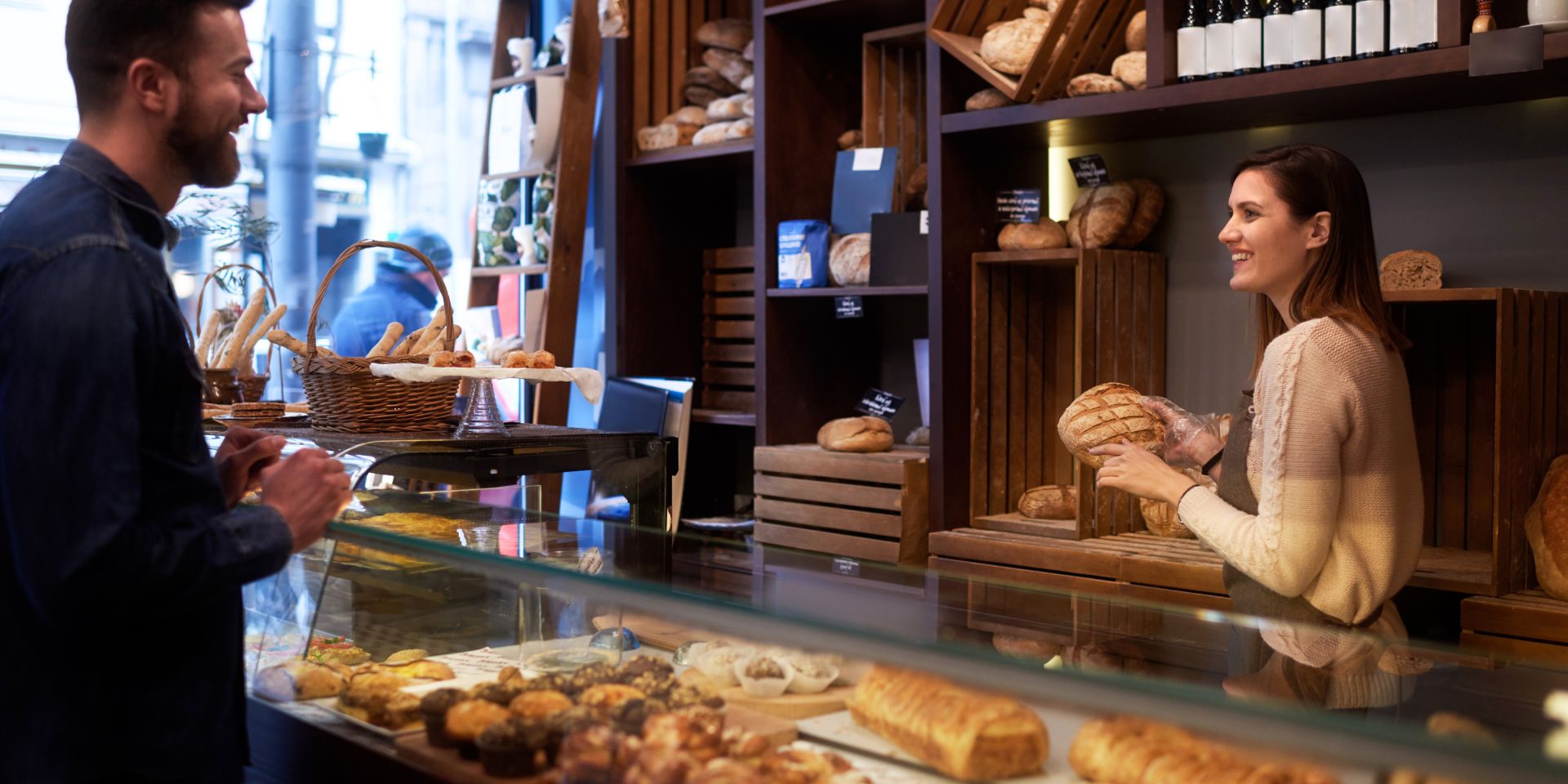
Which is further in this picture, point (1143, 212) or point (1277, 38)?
point (1143, 212)

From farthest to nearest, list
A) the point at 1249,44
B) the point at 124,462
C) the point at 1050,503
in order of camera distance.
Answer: the point at 1050,503 < the point at 1249,44 < the point at 124,462

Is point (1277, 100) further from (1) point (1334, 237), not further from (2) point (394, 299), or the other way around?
(2) point (394, 299)

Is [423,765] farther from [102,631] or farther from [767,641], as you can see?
[767,641]

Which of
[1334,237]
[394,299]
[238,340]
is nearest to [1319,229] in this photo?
[1334,237]

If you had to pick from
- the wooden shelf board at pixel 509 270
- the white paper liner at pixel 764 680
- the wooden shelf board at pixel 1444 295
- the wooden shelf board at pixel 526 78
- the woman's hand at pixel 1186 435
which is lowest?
the white paper liner at pixel 764 680

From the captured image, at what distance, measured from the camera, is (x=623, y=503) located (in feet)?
13.5

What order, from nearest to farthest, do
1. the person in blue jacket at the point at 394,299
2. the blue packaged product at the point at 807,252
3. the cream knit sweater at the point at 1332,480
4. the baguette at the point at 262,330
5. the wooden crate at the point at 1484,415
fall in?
the cream knit sweater at the point at 1332,480 < the wooden crate at the point at 1484,415 < the baguette at the point at 262,330 < the blue packaged product at the point at 807,252 < the person in blue jacket at the point at 394,299

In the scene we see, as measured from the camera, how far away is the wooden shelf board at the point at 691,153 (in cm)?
401

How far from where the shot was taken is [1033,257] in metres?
3.22

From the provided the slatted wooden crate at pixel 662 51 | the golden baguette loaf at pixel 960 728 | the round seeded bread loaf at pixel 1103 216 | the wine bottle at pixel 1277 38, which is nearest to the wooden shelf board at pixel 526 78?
the slatted wooden crate at pixel 662 51

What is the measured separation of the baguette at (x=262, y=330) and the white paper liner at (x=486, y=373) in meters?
0.68

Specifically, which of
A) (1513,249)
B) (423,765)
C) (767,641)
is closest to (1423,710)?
(767,641)

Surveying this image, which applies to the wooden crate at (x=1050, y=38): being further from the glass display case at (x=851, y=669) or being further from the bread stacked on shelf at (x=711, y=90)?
the glass display case at (x=851, y=669)

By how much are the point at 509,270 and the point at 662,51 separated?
2.86 feet
